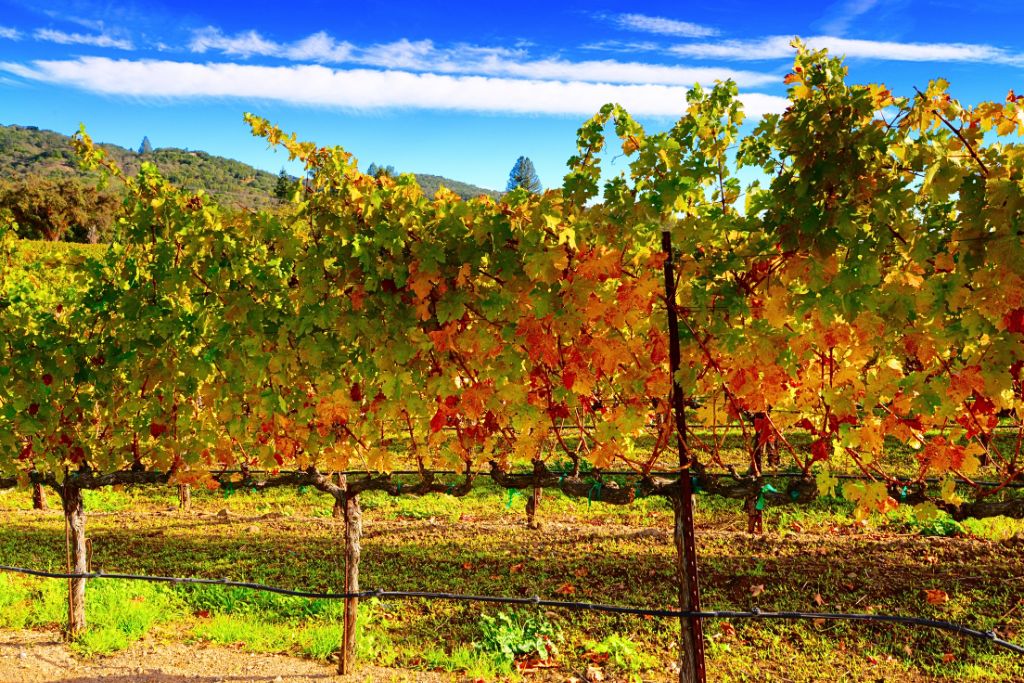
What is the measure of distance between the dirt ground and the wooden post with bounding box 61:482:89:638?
0.76 feet

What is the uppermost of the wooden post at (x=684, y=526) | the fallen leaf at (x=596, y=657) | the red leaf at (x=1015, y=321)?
the red leaf at (x=1015, y=321)

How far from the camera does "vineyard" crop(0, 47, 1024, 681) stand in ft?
11.0

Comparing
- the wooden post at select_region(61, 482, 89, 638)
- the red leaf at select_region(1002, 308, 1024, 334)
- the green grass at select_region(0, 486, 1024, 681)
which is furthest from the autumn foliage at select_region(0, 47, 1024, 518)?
the green grass at select_region(0, 486, 1024, 681)

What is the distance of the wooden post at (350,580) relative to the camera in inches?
245

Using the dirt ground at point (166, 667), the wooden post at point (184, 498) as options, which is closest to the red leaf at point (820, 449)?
the dirt ground at point (166, 667)

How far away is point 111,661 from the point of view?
6.46 metres

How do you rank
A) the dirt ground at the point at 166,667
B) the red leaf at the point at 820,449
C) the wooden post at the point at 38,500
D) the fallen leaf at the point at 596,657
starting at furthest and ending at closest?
the wooden post at the point at 38,500 → the fallen leaf at the point at 596,657 → the dirt ground at the point at 166,667 → the red leaf at the point at 820,449

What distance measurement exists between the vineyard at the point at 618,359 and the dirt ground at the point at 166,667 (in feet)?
1.00

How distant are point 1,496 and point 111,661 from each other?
10040mm

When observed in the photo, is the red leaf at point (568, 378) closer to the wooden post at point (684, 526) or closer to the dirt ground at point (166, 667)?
the wooden post at point (684, 526)

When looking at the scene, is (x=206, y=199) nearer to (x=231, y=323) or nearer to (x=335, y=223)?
(x=231, y=323)

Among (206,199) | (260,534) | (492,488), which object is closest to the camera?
(206,199)

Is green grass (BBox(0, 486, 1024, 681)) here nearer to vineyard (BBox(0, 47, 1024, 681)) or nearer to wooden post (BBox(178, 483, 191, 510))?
vineyard (BBox(0, 47, 1024, 681))

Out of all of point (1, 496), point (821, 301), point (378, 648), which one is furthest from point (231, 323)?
point (1, 496)
